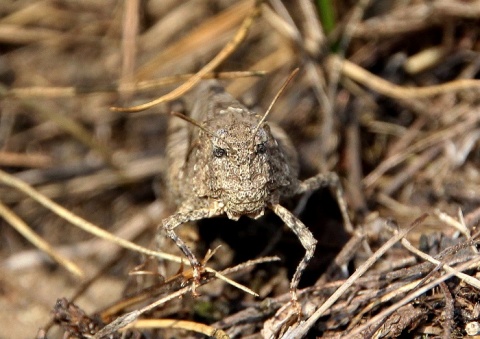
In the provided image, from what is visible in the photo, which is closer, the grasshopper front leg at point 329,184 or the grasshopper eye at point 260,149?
the grasshopper eye at point 260,149

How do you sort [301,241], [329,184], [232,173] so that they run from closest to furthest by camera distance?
[232,173] < [301,241] < [329,184]

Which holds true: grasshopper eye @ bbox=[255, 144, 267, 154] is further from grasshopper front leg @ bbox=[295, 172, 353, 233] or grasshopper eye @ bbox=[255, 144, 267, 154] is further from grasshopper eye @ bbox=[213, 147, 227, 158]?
grasshopper front leg @ bbox=[295, 172, 353, 233]

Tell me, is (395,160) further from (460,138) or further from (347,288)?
(347,288)

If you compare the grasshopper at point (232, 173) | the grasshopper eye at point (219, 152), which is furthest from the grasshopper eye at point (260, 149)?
the grasshopper eye at point (219, 152)

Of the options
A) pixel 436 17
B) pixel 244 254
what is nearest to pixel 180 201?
pixel 244 254

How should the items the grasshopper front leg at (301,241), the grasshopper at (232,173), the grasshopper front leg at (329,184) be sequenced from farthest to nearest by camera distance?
the grasshopper front leg at (329,184), the grasshopper front leg at (301,241), the grasshopper at (232,173)

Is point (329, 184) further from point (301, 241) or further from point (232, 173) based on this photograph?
point (232, 173)

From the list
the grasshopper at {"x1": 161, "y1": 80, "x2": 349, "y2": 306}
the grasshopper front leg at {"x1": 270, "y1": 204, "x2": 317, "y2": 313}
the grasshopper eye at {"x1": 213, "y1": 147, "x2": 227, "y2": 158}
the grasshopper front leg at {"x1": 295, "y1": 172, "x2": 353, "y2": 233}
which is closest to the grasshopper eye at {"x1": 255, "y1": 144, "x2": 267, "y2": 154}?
the grasshopper at {"x1": 161, "y1": 80, "x2": 349, "y2": 306}

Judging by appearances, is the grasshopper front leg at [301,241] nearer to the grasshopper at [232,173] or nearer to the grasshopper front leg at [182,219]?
the grasshopper at [232,173]

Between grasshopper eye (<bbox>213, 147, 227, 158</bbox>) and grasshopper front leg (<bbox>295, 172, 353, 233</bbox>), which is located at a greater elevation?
grasshopper eye (<bbox>213, 147, 227, 158</bbox>)

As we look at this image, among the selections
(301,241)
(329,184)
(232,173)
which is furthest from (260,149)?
(329,184)
